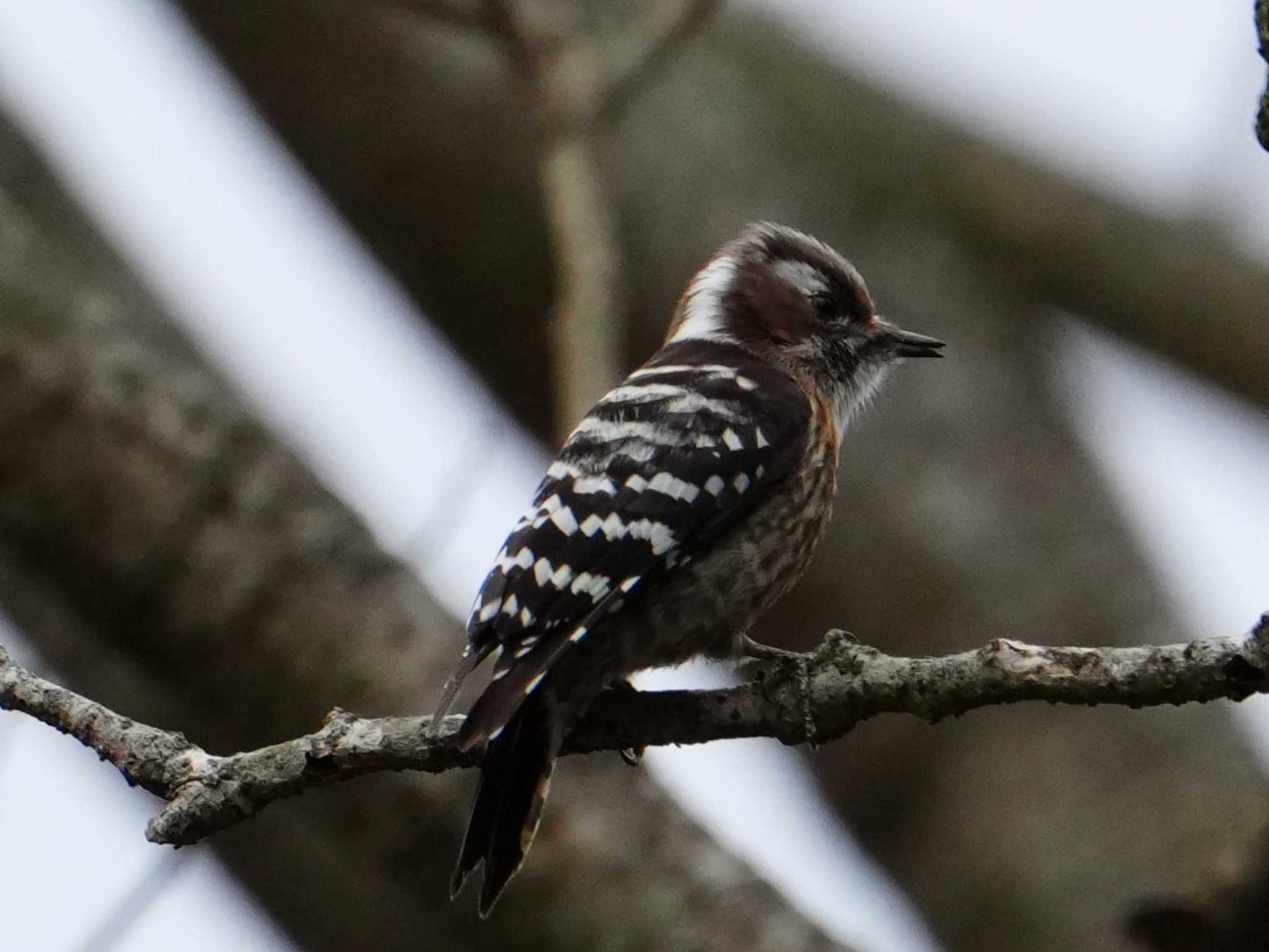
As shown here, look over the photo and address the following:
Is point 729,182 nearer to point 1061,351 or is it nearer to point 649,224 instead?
point 649,224

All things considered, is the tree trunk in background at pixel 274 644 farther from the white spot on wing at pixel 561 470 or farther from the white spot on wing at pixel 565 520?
the white spot on wing at pixel 565 520

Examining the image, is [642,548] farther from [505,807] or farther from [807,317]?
[807,317]

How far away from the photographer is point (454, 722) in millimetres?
3385

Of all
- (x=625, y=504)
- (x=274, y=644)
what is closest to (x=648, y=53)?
(x=625, y=504)

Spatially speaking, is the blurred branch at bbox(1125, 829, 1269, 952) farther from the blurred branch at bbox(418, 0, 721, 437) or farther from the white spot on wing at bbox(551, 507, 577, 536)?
the blurred branch at bbox(418, 0, 721, 437)

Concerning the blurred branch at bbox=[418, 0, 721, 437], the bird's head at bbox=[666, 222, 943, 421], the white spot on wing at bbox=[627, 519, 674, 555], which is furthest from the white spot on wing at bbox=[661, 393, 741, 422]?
the bird's head at bbox=[666, 222, 943, 421]

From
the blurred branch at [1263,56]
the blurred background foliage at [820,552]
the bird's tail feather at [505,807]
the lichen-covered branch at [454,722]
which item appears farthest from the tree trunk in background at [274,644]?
the blurred branch at [1263,56]

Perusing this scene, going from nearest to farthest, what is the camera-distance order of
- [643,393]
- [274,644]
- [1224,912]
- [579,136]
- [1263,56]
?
[1263,56]
[1224,912]
[579,136]
[643,393]
[274,644]

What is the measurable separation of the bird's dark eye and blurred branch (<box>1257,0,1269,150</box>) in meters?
2.86

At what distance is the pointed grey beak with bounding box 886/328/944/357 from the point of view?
5.39 meters

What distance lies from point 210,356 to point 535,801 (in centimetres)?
230

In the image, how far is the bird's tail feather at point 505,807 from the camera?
11.6ft

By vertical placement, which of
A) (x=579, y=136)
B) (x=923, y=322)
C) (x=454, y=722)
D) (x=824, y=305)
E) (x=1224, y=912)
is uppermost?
(x=579, y=136)

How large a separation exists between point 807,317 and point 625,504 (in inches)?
61.3
